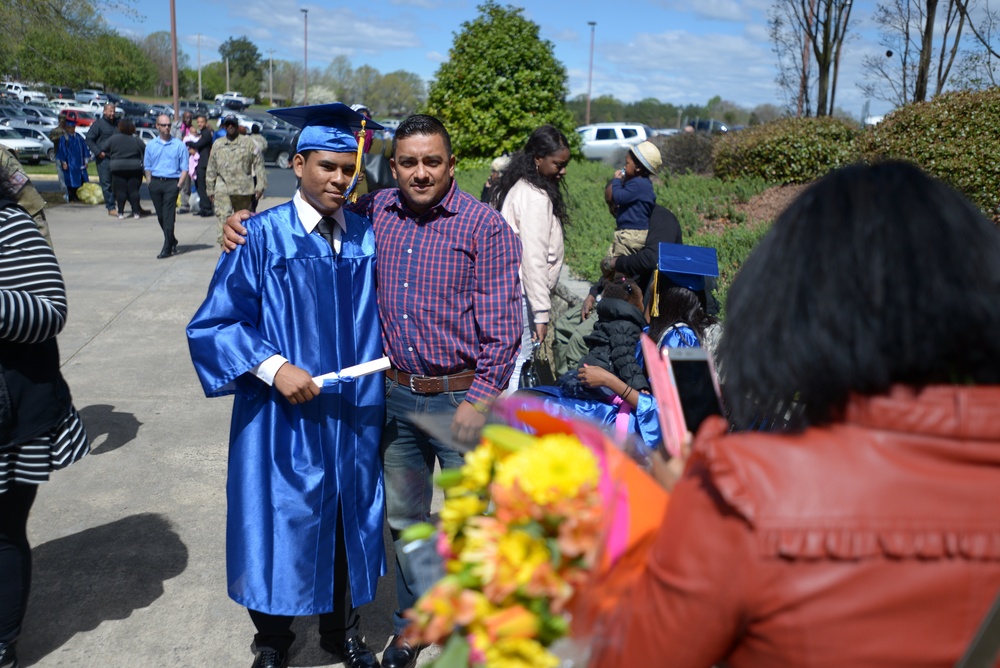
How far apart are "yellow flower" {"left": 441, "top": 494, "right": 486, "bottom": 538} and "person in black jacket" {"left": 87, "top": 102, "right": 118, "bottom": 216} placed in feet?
51.8

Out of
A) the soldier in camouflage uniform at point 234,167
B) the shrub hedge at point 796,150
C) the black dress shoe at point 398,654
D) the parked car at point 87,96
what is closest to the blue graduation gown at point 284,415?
the black dress shoe at point 398,654

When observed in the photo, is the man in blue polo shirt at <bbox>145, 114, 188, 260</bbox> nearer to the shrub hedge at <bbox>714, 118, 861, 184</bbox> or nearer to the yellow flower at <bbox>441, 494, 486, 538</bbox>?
the shrub hedge at <bbox>714, 118, 861, 184</bbox>

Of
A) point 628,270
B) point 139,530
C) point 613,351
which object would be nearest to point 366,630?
point 139,530

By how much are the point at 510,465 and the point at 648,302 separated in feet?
10.5

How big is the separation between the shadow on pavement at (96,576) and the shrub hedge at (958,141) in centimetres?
691

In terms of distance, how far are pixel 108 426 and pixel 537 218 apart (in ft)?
10.5

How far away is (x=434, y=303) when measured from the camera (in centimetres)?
330

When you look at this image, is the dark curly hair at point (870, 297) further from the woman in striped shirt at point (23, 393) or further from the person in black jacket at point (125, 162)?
the person in black jacket at point (125, 162)

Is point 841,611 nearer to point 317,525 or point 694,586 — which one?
point 694,586

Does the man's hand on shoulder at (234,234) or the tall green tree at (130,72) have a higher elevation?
the tall green tree at (130,72)

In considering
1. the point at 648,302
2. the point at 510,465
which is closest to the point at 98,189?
the point at 648,302

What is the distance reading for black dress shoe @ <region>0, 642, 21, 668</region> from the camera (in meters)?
3.15

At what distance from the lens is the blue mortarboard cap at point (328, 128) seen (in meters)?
3.12

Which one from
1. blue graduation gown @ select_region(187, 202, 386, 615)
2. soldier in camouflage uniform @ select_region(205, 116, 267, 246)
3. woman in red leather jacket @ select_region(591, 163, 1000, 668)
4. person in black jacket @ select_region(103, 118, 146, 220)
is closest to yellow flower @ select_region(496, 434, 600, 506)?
woman in red leather jacket @ select_region(591, 163, 1000, 668)
